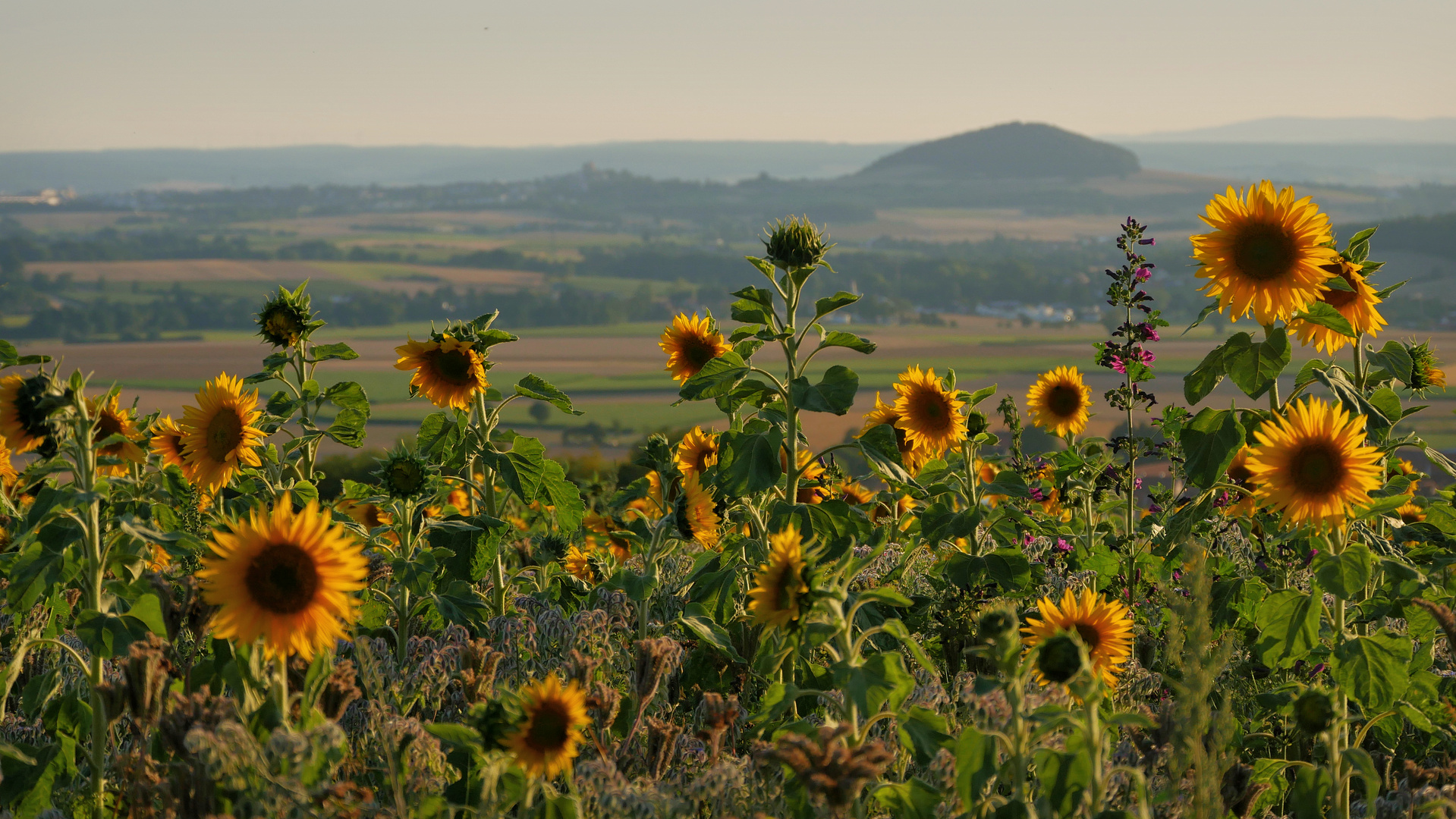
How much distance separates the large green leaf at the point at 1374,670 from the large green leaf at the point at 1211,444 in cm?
62

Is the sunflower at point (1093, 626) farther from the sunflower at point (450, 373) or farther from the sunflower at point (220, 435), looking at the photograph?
the sunflower at point (220, 435)

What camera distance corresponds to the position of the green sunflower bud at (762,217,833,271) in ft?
12.3

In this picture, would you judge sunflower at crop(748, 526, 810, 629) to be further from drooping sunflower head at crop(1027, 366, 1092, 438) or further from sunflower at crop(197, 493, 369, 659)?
drooping sunflower head at crop(1027, 366, 1092, 438)

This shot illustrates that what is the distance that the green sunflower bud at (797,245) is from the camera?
3.75 m

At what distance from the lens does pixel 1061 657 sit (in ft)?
7.37

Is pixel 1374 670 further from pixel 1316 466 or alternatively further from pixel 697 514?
pixel 697 514

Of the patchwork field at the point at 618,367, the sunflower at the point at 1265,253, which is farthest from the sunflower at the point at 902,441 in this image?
the patchwork field at the point at 618,367

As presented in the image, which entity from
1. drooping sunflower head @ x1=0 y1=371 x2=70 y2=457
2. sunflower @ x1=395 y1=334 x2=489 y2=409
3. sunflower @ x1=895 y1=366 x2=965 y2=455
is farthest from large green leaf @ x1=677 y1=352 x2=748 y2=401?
drooping sunflower head @ x1=0 y1=371 x2=70 y2=457

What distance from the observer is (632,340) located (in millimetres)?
76062

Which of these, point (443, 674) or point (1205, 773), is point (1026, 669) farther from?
point (443, 674)

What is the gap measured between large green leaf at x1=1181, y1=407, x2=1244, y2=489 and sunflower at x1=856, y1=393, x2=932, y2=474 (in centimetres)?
149

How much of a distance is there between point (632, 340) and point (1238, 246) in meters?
73.1

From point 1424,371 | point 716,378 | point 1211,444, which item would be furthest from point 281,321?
point 1424,371

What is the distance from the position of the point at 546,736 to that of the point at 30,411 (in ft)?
7.20
